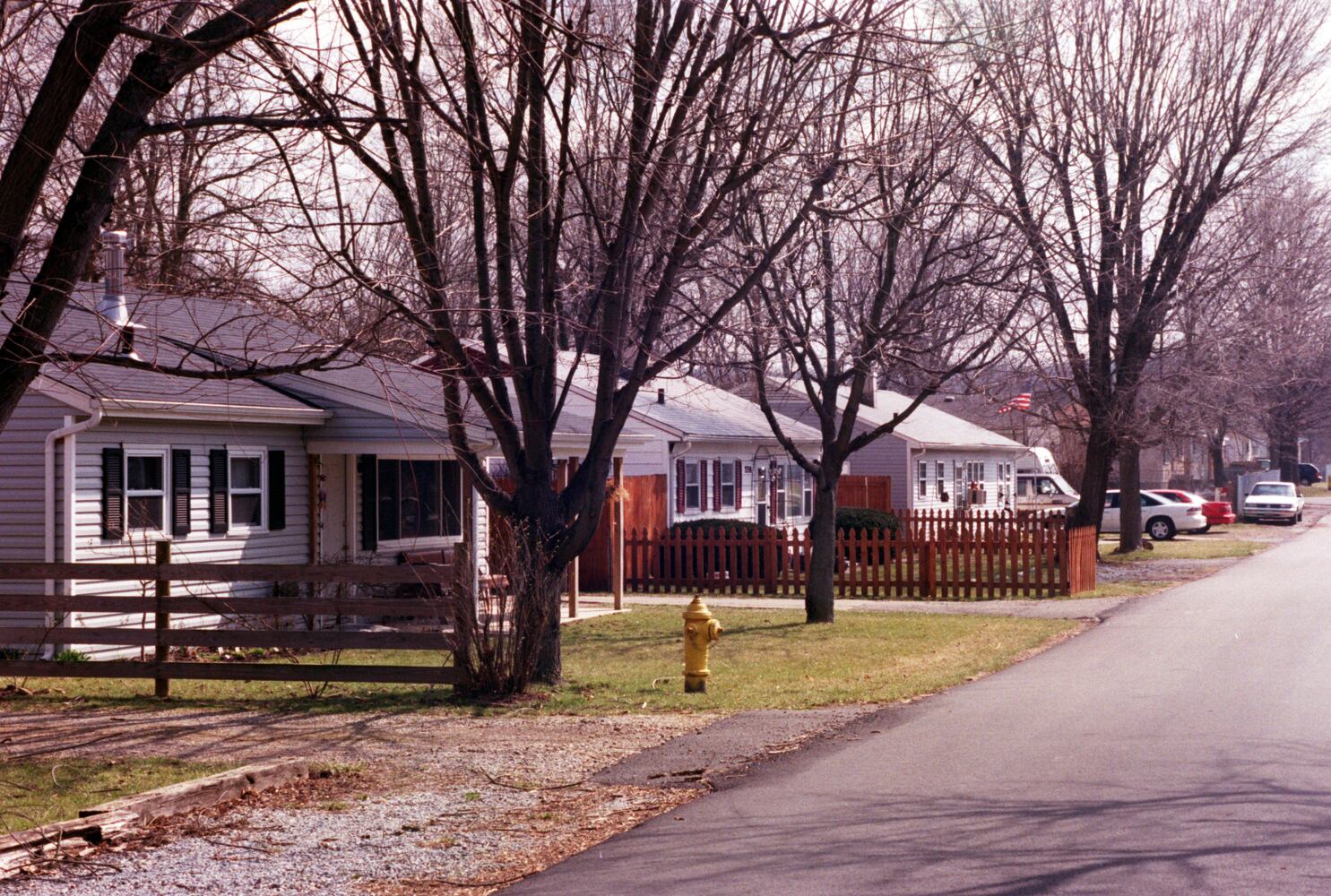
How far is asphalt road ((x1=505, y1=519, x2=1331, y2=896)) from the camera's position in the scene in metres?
6.63

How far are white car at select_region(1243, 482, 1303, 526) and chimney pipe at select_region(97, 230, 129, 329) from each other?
52.5 m

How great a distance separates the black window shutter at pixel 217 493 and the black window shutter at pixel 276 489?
0.81 m

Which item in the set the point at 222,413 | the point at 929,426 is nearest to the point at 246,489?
the point at 222,413

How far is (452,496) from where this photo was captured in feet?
75.2

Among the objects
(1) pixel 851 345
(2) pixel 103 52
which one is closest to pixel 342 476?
(1) pixel 851 345

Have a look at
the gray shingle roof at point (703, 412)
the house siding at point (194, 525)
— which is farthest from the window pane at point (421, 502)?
the gray shingle roof at point (703, 412)

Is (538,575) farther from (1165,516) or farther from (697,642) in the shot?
(1165,516)

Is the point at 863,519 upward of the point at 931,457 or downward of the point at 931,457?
downward

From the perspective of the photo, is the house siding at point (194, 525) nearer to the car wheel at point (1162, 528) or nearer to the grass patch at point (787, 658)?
the grass patch at point (787, 658)

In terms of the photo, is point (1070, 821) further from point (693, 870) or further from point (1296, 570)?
Answer: point (1296, 570)

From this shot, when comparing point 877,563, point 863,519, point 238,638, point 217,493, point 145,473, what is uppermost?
point 145,473

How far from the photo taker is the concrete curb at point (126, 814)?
23.0ft

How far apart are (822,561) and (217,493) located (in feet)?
28.5

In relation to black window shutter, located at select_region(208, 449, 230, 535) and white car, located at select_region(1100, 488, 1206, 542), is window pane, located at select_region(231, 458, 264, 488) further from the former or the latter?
white car, located at select_region(1100, 488, 1206, 542)
